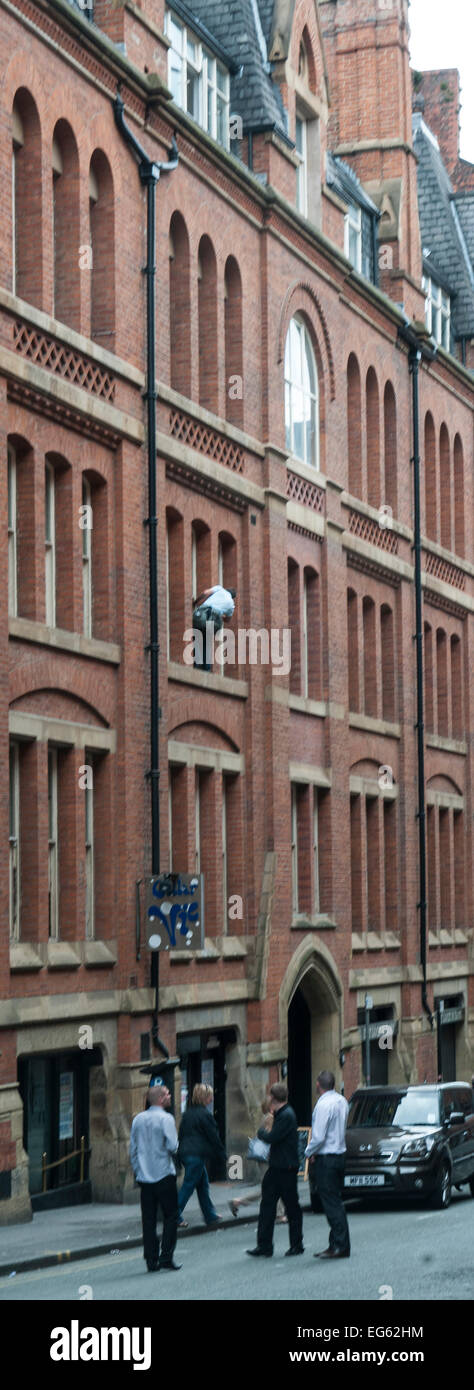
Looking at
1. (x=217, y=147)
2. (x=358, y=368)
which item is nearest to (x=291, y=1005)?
(x=358, y=368)

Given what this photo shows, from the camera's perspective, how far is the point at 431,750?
40906mm

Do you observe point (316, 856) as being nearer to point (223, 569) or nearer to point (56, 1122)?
point (223, 569)

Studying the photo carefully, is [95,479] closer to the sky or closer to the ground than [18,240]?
closer to the ground

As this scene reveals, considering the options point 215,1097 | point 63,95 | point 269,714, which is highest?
point 63,95

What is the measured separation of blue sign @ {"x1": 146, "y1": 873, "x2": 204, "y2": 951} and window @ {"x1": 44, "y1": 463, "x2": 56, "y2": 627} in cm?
349

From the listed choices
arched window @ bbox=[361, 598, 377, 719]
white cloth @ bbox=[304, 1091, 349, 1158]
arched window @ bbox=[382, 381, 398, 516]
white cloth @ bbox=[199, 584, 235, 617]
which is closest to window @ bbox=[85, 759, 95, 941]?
white cloth @ bbox=[199, 584, 235, 617]

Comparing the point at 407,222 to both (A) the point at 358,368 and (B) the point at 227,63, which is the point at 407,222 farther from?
(B) the point at 227,63

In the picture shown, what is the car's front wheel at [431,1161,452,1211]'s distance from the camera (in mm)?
24141

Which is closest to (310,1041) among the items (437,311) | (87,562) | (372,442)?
(372,442)

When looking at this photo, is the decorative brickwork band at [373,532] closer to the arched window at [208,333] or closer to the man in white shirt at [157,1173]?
the arched window at [208,333]

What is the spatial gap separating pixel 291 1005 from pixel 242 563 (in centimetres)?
758

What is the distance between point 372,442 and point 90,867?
47.8 feet

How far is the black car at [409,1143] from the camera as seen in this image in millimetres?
24016

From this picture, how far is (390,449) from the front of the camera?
38281mm
